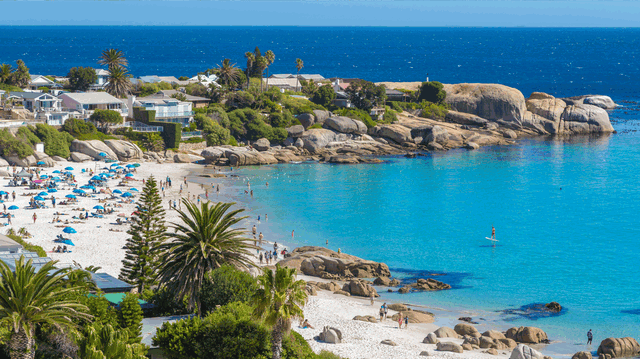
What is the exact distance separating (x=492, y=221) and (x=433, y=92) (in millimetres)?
50035


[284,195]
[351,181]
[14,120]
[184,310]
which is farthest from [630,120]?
[184,310]

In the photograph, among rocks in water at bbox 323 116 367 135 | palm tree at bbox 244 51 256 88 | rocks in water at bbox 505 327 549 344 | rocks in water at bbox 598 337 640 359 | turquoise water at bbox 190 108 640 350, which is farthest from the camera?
palm tree at bbox 244 51 256 88

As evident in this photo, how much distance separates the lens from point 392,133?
91562 mm

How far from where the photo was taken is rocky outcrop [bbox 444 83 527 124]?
103 metres

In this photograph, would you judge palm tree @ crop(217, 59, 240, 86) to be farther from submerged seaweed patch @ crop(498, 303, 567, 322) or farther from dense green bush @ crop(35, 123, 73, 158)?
submerged seaweed patch @ crop(498, 303, 567, 322)

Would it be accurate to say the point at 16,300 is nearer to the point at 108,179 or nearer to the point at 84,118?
the point at 108,179

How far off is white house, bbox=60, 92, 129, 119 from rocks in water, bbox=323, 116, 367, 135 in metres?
25.9

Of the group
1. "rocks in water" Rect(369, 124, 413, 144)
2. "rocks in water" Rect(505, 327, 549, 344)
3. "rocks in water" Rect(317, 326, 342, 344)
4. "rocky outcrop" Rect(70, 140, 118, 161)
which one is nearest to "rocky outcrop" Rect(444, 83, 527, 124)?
"rocks in water" Rect(369, 124, 413, 144)

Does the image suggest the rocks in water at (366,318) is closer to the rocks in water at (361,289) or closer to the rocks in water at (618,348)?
the rocks in water at (361,289)

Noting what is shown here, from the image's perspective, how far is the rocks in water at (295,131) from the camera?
86625mm

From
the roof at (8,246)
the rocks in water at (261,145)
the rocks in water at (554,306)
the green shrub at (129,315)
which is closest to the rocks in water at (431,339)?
the rocks in water at (554,306)

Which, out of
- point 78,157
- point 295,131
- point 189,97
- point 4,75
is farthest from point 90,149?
point 4,75

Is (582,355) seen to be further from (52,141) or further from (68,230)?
(52,141)

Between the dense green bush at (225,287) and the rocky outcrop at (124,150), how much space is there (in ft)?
167
